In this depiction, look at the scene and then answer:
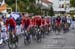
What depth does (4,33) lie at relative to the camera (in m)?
21.4

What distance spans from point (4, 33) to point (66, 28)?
18075 mm

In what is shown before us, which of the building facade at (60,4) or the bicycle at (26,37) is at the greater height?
the bicycle at (26,37)

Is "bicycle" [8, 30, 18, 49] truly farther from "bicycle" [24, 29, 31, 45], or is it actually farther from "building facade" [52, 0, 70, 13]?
"building facade" [52, 0, 70, 13]

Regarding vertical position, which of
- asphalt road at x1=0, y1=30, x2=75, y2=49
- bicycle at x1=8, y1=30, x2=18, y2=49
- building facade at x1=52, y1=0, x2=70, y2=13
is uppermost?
bicycle at x1=8, y1=30, x2=18, y2=49

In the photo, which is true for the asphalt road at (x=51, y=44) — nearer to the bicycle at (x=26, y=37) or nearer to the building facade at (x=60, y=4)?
the bicycle at (x=26, y=37)

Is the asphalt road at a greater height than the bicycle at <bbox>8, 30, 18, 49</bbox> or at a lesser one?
lesser

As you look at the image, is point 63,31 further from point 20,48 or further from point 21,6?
point 21,6

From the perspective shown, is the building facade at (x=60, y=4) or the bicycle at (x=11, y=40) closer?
the bicycle at (x=11, y=40)

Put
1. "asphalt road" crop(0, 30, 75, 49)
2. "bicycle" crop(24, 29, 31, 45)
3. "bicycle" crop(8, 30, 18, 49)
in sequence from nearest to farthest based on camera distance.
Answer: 1. "bicycle" crop(8, 30, 18, 49)
2. "asphalt road" crop(0, 30, 75, 49)
3. "bicycle" crop(24, 29, 31, 45)

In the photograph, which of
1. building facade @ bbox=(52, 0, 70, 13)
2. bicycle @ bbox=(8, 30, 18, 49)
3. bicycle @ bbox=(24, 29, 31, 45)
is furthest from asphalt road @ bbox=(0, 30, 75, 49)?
building facade @ bbox=(52, 0, 70, 13)

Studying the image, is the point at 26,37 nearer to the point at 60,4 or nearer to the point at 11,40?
the point at 11,40

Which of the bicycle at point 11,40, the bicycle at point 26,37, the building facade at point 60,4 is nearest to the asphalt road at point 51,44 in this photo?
the bicycle at point 26,37

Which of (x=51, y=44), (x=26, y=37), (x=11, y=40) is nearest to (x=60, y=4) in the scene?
(x=51, y=44)

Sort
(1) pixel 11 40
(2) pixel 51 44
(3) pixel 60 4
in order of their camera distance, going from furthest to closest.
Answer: (3) pixel 60 4, (2) pixel 51 44, (1) pixel 11 40
